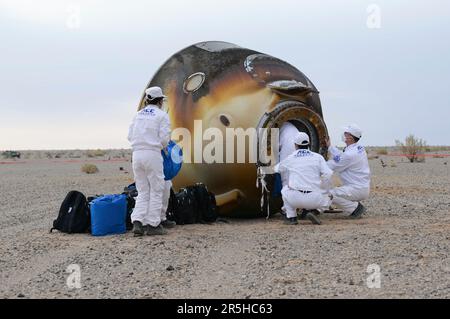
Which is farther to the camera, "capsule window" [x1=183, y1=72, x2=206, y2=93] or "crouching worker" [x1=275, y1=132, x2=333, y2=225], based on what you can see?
"capsule window" [x1=183, y1=72, x2=206, y2=93]

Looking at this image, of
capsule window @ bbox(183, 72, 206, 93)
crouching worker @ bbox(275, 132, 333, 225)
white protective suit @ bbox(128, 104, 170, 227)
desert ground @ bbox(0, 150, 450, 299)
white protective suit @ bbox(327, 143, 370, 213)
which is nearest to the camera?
desert ground @ bbox(0, 150, 450, 299)

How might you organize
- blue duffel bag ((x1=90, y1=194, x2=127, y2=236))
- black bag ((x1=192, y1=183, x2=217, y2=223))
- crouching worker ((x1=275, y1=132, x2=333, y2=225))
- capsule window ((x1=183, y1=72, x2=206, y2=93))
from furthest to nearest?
1. capsule window ((x1=183, y1=72, x2=206, y2=93))
2. black bag ((x1=192, y1=183, x2=217, y2=223))
3. crouching worker ((x1=275, y1=132, x2=333, y2=225))
4. blue duffel bag ((x1=90, y1=194, x2=127, y2=236))

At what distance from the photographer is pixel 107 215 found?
32.8 feet

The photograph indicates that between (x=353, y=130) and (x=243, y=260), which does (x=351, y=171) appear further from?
(x=243, y=260)

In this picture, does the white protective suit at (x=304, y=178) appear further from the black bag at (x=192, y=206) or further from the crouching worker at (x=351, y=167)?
the black bag at (x=192, y=206)

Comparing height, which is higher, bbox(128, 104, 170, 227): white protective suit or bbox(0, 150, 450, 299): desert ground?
bbox(128, 104, 170, 227): white protective suit

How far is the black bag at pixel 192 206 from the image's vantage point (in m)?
10.7

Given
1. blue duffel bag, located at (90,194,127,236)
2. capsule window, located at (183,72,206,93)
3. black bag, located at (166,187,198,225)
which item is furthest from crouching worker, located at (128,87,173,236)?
capsule window, located at (183,72,206,93)

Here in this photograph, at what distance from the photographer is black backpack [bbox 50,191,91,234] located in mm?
10180

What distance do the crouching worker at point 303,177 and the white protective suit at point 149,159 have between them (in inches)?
81.3

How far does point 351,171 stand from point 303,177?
4.77 feet

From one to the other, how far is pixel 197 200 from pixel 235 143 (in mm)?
1177

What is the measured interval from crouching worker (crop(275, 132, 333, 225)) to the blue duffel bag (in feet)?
8.66

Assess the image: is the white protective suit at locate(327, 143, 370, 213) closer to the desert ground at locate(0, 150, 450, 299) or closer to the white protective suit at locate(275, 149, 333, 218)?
the desert ground at locate(0, 150, 450, 299)
